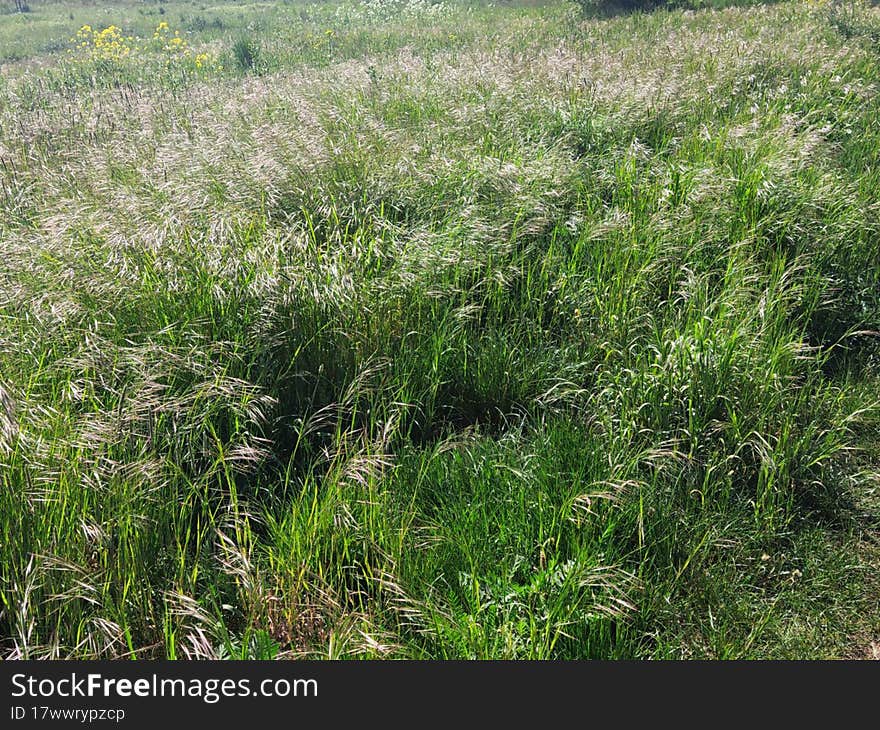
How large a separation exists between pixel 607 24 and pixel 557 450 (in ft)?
40.3

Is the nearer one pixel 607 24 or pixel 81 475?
pixel 81 475

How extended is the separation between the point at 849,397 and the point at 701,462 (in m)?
0.90

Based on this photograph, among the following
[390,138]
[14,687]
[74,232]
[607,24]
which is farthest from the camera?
[607,24]

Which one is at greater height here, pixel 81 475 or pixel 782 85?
pixel 782 85

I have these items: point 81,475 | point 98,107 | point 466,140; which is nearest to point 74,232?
point 81,475

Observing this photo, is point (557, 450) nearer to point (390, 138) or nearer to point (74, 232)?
point (74, 232)

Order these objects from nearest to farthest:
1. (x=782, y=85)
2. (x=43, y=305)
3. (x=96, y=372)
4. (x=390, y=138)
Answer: (x=96, y=372) < (x=43, y=305) < (x=390, y=138) < (x=782, y=85)

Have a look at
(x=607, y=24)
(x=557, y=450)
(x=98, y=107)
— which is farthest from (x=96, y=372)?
(x=607, y=24)

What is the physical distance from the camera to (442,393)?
3.17 metres

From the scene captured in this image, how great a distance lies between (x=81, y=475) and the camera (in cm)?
205

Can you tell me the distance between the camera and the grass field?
206 cm

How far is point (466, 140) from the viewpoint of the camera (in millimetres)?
5578

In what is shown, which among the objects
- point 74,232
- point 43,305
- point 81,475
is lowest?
point 81,475

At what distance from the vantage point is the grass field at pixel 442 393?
206 centimetres
